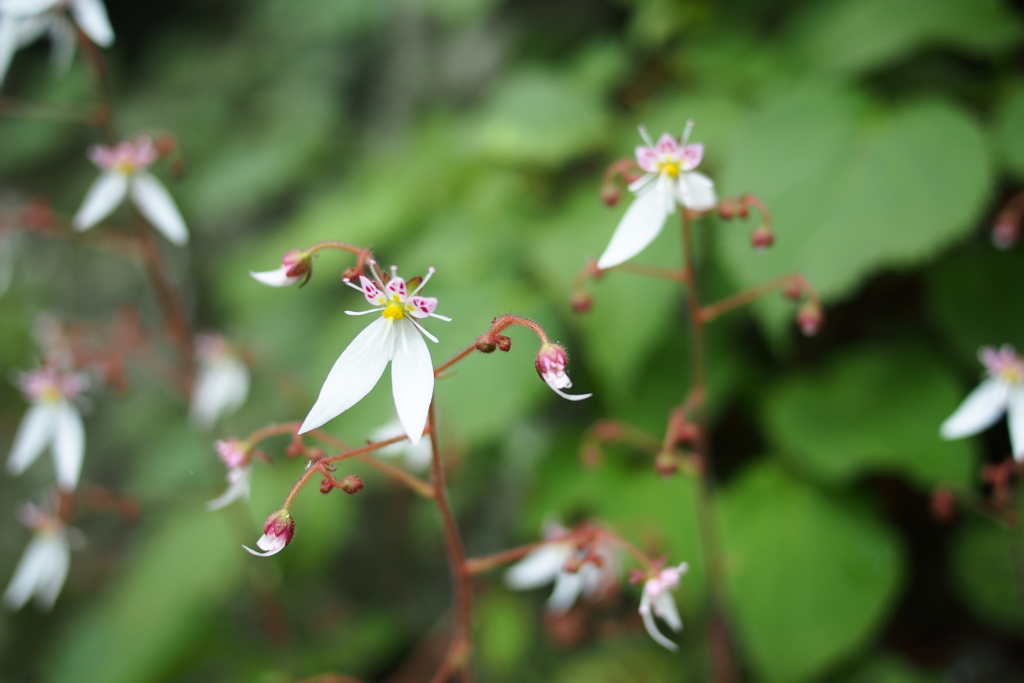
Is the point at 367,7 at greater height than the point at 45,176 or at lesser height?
greater

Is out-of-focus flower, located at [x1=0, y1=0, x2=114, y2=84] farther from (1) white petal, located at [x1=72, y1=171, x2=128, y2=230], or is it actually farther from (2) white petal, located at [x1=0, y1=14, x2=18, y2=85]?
(1) white petal, located at [x1=72, y1=171, x2=128, y2=230]

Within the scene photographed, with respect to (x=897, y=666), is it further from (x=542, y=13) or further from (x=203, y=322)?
(x=203, y=322)

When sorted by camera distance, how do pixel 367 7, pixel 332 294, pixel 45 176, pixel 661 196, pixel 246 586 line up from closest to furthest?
pixel 661 196
pixel 246 586
pixel 332 294
pixel 367 7
pixel 45 176

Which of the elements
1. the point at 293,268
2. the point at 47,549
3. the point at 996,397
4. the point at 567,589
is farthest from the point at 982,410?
the point at 47,549

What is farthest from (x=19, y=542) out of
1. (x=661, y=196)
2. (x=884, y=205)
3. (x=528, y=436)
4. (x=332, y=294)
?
(x=884, y=205)

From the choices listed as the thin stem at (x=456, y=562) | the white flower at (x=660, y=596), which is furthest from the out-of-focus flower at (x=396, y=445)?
the white flower at (x=660, y=596)

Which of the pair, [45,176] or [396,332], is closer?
[396,332]

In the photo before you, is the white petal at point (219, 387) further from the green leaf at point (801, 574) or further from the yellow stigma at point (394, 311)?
the green leaf at point (801, 574)

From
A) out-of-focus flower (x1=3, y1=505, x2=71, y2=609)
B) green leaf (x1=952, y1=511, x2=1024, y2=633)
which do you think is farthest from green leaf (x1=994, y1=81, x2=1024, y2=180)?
out-of-focus flower (x1=3, y1=505, x2=71, y2=609)
